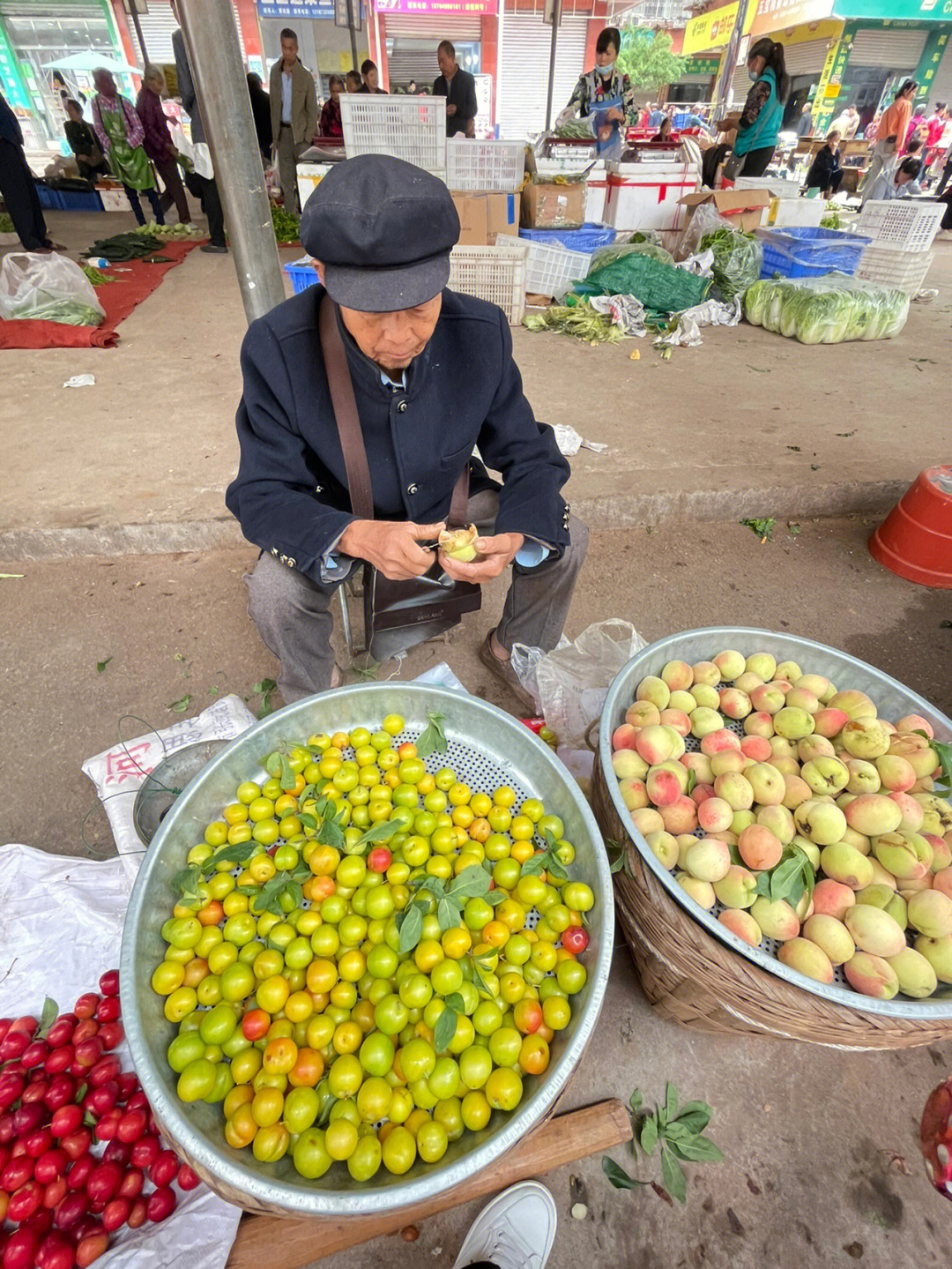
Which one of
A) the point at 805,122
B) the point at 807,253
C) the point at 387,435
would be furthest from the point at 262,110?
the point at 805,122

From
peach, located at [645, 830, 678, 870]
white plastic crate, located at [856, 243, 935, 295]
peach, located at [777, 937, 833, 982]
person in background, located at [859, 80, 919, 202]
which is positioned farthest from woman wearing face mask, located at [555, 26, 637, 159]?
peach, located at [777, 937, 833, 982]

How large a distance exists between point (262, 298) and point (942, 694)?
371cm

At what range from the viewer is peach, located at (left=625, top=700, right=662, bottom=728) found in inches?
71.2

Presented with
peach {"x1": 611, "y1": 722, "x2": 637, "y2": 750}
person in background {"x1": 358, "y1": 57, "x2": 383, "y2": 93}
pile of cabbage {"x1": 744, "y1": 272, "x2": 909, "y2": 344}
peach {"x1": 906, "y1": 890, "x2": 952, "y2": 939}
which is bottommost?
pile of cabbage {"x1": 744, "y1": 272, "x2": 909, "y2": 344}

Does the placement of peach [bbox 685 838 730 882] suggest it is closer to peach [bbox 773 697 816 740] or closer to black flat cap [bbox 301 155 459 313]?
peach [bbox 773 697 816 740]

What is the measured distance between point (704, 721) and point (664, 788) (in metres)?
0.34

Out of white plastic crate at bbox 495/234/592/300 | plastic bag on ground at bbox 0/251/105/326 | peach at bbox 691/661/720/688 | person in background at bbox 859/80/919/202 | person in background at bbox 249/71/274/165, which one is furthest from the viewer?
person in background at bbox 859/80/919/202

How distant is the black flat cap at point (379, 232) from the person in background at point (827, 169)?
648 inches

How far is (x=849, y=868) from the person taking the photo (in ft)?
5.00

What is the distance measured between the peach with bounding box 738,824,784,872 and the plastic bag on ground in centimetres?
668

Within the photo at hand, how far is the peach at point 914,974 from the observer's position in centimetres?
139

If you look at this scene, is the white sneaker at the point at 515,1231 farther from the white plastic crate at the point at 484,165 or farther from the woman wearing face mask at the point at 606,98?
the woman wearing face mask at the point at 606,98

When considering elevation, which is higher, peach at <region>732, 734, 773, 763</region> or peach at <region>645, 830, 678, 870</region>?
peach at <region>645, 830, 678, 870</region>

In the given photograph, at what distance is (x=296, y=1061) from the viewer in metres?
1.27
